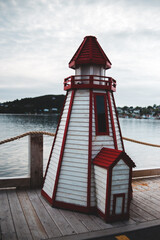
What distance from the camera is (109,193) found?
531cm

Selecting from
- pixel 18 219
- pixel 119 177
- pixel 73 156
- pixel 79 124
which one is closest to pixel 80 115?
pixel 79 124

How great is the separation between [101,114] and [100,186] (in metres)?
2.13

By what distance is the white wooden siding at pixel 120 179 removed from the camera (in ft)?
17.6

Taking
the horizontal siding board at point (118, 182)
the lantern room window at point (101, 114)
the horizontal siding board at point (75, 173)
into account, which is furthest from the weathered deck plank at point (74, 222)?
the lantern room window at point (101, 114)

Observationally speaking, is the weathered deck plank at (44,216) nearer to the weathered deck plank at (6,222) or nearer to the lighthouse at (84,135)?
the lighthouse at (84,135)

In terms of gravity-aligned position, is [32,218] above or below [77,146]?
below

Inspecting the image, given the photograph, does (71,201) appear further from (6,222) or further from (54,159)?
(6,222)

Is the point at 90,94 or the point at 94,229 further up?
the point at 90,94

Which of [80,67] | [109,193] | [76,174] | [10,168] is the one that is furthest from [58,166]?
[10,168]

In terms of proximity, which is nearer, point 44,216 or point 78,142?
point 44,216

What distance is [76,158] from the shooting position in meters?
6.00

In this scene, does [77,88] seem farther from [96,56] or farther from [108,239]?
[108,239]

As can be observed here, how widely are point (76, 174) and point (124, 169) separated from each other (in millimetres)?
1410

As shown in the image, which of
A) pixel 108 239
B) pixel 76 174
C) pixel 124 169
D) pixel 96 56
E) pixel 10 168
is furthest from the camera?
pixel 10 168
